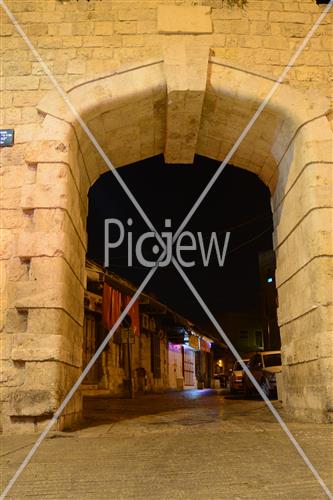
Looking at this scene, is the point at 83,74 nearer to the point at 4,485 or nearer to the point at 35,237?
the point at 35,237

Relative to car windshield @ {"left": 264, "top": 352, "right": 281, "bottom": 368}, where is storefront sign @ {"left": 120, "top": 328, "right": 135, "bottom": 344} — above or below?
above

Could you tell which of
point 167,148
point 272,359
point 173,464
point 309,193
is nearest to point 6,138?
point 167,148

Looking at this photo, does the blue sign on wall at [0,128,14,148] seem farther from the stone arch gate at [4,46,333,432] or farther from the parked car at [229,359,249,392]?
the parked car at [229,359,249,392]

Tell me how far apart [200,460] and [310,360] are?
2.39m

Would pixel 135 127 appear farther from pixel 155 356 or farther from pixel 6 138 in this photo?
pixel 155 356

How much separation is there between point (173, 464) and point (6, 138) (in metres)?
3.93

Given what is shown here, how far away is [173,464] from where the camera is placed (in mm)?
2932

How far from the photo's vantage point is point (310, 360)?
197 inches

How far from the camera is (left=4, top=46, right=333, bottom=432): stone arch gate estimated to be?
4.56 meters

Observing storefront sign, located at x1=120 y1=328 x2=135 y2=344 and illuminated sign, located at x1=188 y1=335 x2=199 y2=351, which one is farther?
illuminated sign, located at x1=188 y1=335 x2=199 y2=351

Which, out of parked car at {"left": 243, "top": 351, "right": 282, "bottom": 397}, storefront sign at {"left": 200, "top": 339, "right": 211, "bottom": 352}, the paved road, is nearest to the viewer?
the paved road

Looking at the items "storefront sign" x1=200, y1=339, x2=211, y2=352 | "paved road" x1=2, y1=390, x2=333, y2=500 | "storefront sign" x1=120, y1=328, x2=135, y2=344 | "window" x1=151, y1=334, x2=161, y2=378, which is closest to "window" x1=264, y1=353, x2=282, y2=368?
"storefront sign" x1=120, y1=328, x2=135, y2=344

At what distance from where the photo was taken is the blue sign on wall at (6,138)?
5.23 meters

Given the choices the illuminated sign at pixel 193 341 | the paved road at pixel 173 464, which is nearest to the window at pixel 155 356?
the illuminated sign at pixel 193 341
